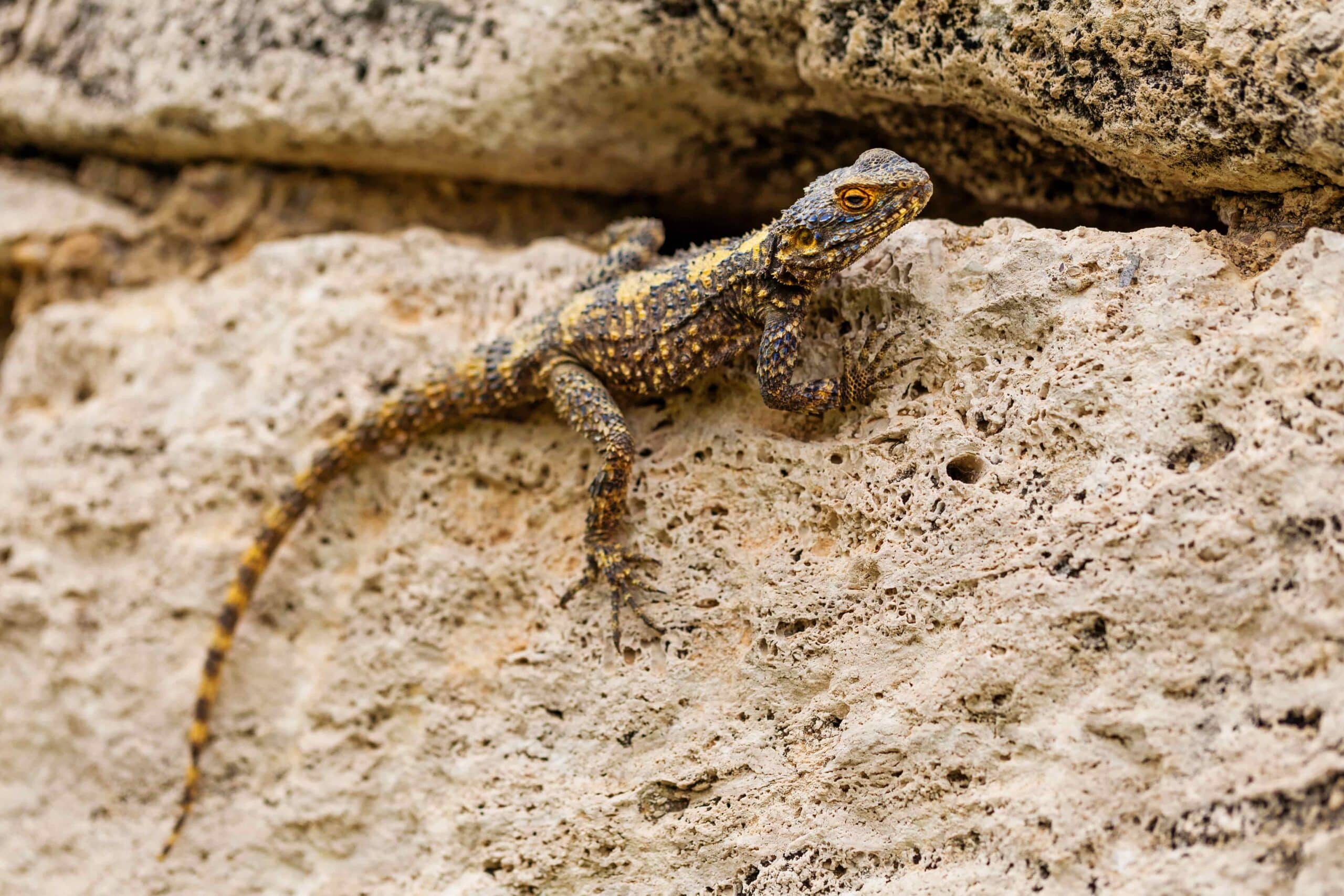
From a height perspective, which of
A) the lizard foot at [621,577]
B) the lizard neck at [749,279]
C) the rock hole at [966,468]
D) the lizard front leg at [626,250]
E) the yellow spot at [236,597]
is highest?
the lizard neck at [749,279]

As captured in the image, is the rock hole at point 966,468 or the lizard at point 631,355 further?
the lizard at point 631,355

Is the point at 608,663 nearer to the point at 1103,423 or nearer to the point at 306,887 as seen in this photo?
the point at 306,887

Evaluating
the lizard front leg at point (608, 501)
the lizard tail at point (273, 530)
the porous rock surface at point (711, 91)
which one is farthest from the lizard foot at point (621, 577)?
the porous rock surface at point (711, 91)

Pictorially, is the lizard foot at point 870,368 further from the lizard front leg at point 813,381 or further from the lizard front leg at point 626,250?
the lizard front leg at point 626,250

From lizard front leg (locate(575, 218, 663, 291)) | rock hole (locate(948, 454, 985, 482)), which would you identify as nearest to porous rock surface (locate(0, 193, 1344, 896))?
rock hole (locate(948, 454, 985, 482))

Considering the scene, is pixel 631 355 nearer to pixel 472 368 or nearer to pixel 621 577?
pixel 472 368

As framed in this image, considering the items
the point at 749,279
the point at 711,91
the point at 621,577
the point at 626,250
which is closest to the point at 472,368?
the point at 626,250

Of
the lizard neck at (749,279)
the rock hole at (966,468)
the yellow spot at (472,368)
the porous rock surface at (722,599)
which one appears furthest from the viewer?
the yellow spot at (472,368)

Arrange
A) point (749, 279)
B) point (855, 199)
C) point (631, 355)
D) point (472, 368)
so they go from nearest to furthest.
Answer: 1. point (855, 199)
2. point (749, 279)
3. point (631, 355)
4. point (472, 368)
